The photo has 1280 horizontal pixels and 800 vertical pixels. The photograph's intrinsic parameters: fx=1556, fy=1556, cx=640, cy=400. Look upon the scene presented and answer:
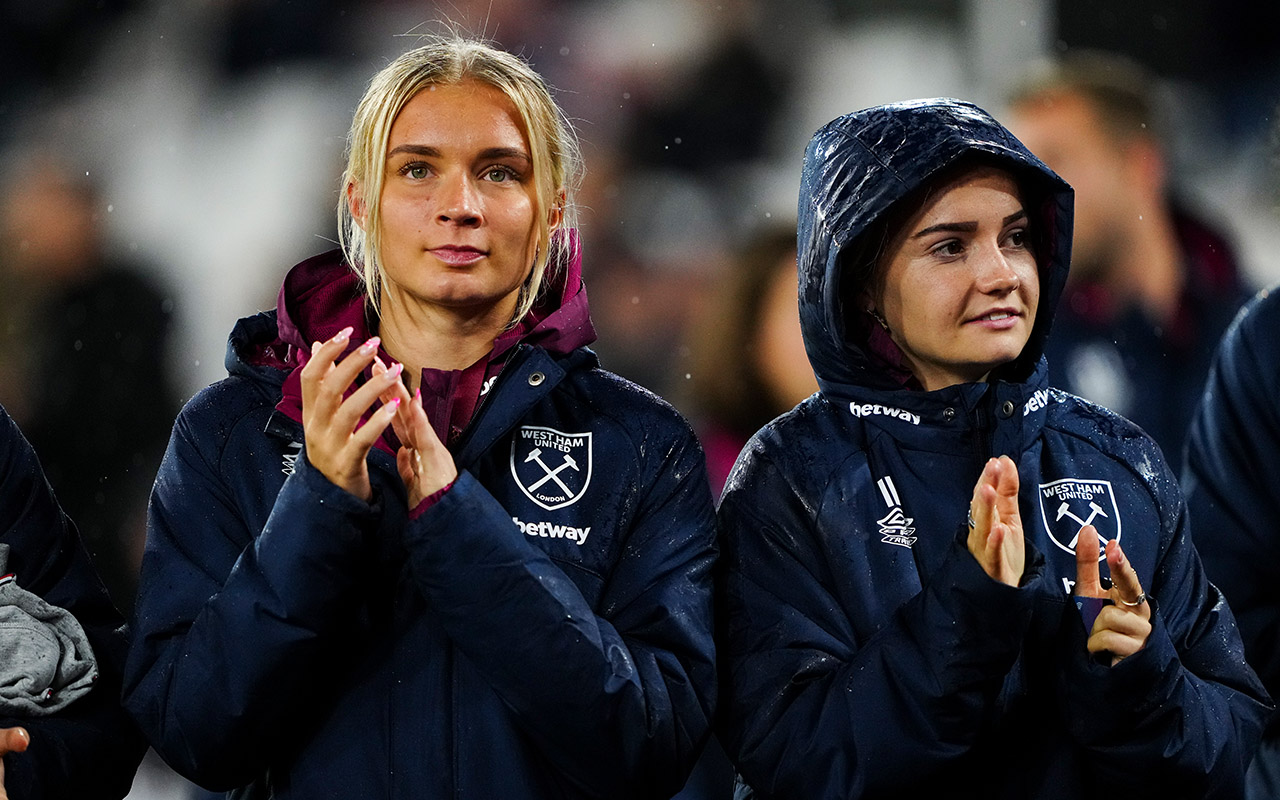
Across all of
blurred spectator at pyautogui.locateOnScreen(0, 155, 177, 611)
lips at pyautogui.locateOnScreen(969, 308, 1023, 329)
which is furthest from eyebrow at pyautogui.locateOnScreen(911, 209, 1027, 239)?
blurred spectator at pyautogui.locateOnScreen(0, 155, 177, 611)

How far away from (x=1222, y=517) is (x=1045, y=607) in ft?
3.68

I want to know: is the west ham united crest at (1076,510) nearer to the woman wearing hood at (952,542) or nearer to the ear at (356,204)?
the woman wearing hood at (952,542)

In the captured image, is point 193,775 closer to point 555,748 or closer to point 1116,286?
point 555,748

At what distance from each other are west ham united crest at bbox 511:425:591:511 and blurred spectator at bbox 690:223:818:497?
2067 mm

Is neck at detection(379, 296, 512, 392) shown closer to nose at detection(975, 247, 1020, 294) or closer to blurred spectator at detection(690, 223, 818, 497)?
nose at detection(975, 247, 1020, 294)

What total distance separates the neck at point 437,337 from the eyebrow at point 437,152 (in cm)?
23

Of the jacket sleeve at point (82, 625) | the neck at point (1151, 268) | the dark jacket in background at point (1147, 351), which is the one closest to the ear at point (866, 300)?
the jacket sleeve at point (82, 625)

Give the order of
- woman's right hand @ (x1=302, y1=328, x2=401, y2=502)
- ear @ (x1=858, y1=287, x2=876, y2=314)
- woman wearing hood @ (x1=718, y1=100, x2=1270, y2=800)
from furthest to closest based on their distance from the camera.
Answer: ear @ (x1=858, y1=287, x2=876, y2=314) → woman wearing hood @ (x1=718, y1=100, x2=1270, y2=800) → woman's right hand @ (x1=302, y1=328, x2=401, y2=502)

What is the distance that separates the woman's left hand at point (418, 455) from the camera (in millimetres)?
2066

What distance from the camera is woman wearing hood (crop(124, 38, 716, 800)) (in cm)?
204

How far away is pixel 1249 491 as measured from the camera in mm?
3133

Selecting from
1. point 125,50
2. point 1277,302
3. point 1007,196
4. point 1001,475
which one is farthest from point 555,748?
point 125,50

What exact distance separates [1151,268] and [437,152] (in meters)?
2.97

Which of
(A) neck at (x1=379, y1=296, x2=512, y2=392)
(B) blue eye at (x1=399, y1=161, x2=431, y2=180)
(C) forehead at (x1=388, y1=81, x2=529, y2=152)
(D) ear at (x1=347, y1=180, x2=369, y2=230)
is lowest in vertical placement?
(A) neck at (x1=379, y1=296, x2=512, y2=392)
